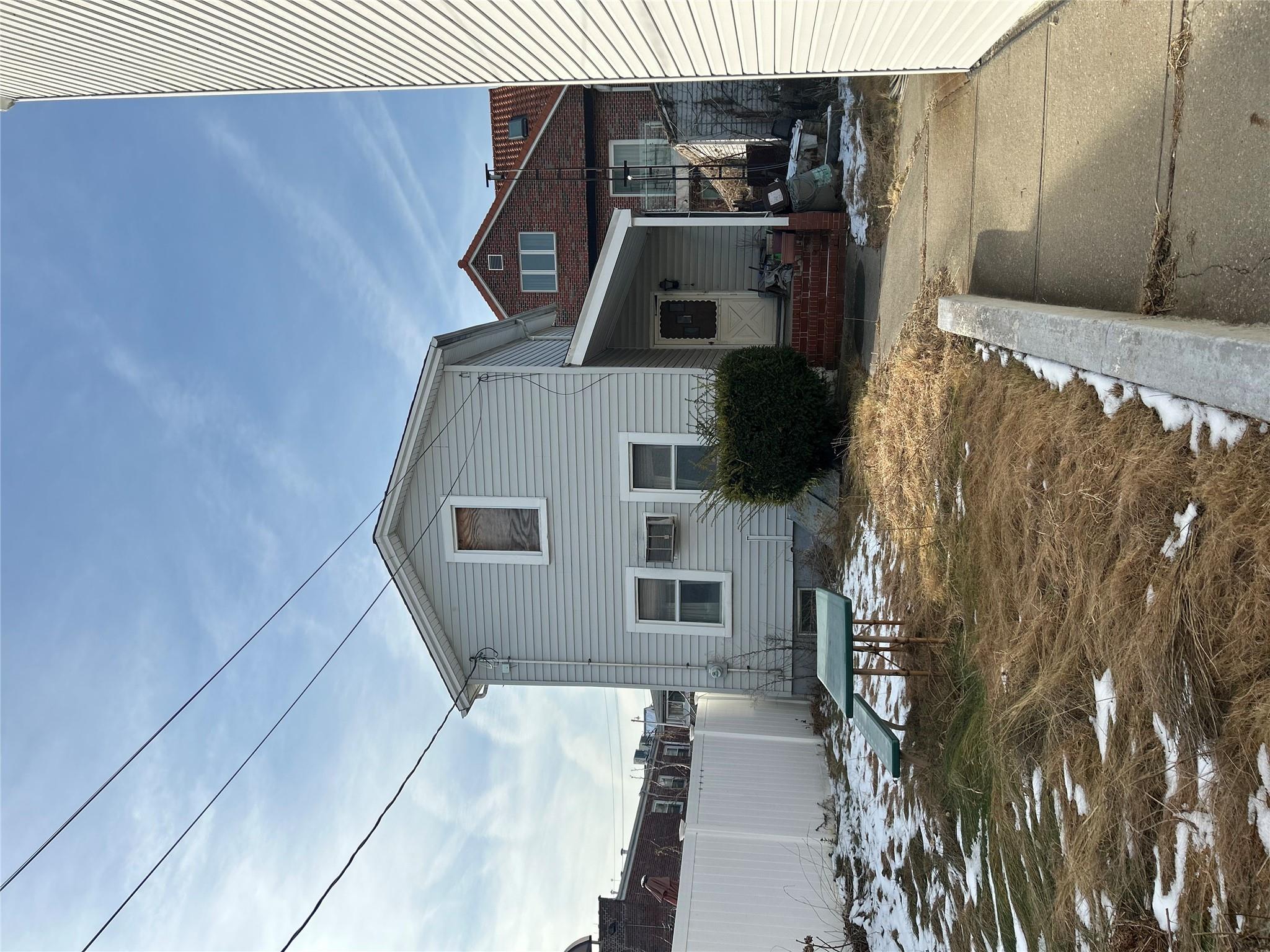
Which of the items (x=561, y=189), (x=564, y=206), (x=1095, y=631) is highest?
(x=561, y=189)

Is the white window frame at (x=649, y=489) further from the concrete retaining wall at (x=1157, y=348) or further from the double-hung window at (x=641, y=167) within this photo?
the double-hung window at (x=641, y=167)

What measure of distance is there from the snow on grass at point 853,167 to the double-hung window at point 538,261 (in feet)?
36.0

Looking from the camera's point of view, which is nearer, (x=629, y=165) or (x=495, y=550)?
(x=495, y=550)

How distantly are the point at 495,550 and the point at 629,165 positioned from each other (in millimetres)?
12890

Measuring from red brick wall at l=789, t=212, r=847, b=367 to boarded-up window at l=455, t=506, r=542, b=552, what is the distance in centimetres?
514

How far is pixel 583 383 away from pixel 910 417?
5.53 m

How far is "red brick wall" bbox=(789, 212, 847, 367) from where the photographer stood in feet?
37.0

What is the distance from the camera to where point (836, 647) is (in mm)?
6051

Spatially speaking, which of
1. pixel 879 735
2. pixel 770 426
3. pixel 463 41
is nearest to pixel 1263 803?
pixel 879 735

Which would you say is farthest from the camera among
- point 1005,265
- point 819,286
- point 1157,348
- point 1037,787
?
point 819,286

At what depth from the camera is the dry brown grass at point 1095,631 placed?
285 cm

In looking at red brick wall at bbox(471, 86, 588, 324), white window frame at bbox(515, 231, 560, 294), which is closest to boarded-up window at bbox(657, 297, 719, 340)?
red brick wall at bbox(471, 86, 588, 324)

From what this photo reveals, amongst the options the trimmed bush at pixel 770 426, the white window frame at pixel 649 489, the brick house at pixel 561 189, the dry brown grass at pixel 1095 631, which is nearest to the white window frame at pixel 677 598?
the white window frame at pixel 649 489

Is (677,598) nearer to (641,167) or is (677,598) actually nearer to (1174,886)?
(1174,886)
